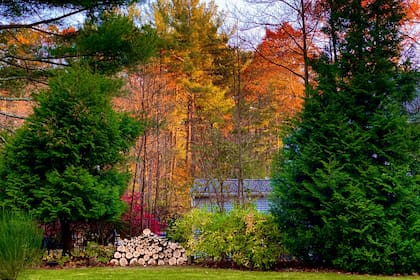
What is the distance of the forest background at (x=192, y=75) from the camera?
996 cm

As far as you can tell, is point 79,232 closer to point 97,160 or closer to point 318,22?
point 97,160

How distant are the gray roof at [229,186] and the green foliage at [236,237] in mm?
3290

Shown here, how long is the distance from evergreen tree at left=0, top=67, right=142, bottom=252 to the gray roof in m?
4.35

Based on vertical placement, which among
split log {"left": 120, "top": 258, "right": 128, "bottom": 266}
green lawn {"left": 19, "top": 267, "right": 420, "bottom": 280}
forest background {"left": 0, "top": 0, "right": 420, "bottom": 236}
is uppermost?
forest background {"left": 0, "top": 0, "right": 420, "bottom": 236}

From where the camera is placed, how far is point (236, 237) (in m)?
8.43

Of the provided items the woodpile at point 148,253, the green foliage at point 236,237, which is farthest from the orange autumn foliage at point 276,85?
the woodpile at point 148,253

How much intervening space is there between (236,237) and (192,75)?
895cm

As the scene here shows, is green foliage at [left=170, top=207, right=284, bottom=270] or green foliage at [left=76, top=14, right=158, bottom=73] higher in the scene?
green foliage at [left=76, top=14, right=158, bottom=73]

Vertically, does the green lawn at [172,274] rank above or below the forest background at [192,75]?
below

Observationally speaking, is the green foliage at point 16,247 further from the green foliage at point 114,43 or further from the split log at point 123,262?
the green foliage at point 114,43

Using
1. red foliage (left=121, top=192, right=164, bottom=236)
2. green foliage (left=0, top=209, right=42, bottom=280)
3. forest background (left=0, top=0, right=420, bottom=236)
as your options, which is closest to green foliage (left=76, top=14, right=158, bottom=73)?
forest background (left=0, top=0, right=420, bottom=236)

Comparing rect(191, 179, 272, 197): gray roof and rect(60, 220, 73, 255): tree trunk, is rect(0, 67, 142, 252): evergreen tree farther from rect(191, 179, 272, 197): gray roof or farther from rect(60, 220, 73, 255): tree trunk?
rect(191, 179, 272, 197): gray roof

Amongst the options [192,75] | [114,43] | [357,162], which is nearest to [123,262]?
[114,43]

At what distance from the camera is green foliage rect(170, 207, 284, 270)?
27.0 feet
